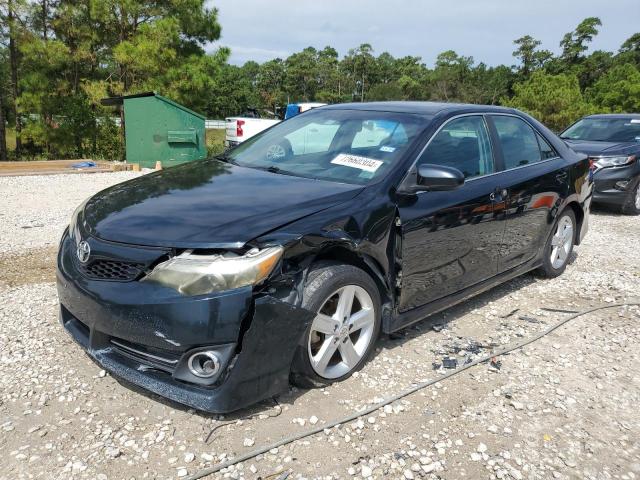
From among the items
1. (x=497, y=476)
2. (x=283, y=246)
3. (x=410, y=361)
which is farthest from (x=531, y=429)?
(x=283, y=246)

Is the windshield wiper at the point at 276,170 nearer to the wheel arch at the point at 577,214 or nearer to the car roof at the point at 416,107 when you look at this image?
the car roof at the point at 416,107

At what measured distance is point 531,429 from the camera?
106 inches

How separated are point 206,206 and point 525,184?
264 centimetres

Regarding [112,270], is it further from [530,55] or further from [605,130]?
[530,55]

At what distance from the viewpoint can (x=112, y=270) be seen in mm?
2533

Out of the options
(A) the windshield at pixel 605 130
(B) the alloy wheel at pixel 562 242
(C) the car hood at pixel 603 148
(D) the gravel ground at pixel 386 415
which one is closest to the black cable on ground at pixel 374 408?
(D) the gravel ground at pixel 386 415

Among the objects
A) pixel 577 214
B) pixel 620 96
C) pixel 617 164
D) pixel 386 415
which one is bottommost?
pixel 386 415

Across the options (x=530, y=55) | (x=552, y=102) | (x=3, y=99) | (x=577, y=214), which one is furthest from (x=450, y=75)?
(x=577, y=214)

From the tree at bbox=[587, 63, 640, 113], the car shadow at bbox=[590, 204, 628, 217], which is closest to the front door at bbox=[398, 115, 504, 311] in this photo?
the car shadow at bbox=[590, 204, 628, 217]

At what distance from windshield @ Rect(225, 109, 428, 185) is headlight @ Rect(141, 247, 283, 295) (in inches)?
39.4

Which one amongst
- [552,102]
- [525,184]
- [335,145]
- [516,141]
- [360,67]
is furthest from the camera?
[360,67]

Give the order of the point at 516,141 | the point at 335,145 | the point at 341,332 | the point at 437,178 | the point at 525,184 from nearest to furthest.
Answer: the point at 341,332, the point at 437,178, the point at 335,145, the point at 525,184, the point at 516,141

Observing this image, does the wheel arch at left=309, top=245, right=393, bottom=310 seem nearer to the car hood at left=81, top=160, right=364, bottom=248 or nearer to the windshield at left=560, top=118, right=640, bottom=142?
the car hood at left=81, top=160, right=364, bottom=248

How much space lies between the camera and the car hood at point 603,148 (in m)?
8.20
